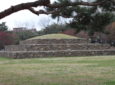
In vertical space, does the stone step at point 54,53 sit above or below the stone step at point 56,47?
below

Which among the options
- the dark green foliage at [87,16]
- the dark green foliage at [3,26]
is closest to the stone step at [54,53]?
the dark green foliage at [87,16]

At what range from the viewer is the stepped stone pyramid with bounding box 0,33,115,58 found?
28.3 m

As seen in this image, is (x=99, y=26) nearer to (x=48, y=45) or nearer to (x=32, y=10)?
(x=32, y=10)

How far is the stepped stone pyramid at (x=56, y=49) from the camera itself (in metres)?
28.3

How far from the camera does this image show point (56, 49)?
1249 inches

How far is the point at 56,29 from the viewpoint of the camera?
2212 inches

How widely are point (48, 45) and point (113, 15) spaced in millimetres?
20040

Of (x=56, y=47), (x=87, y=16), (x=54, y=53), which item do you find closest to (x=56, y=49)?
(x=56, y=47)

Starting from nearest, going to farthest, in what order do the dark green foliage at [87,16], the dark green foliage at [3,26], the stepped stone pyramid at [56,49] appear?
the dark green foliage at [87,16] → the stepped stone pyramid at [56,49] → the dark green foliage at [3,26]

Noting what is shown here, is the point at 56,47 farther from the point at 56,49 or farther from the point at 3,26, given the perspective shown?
the point at 3,26

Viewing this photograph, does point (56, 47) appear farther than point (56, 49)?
Yes

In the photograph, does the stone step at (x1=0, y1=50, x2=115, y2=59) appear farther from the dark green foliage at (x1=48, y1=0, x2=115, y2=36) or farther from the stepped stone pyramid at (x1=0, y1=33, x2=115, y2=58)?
the dark green foliage at (x1=48, y1=0, x2=115, y2=36)

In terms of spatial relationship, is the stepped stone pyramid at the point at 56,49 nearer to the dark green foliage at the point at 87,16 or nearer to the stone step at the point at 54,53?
the stone step at the point at 54,53

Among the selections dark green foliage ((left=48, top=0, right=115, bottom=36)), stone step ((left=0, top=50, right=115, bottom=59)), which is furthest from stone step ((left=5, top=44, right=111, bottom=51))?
dark green foliage ((left=48, top=0, right=115, bottom=36))
